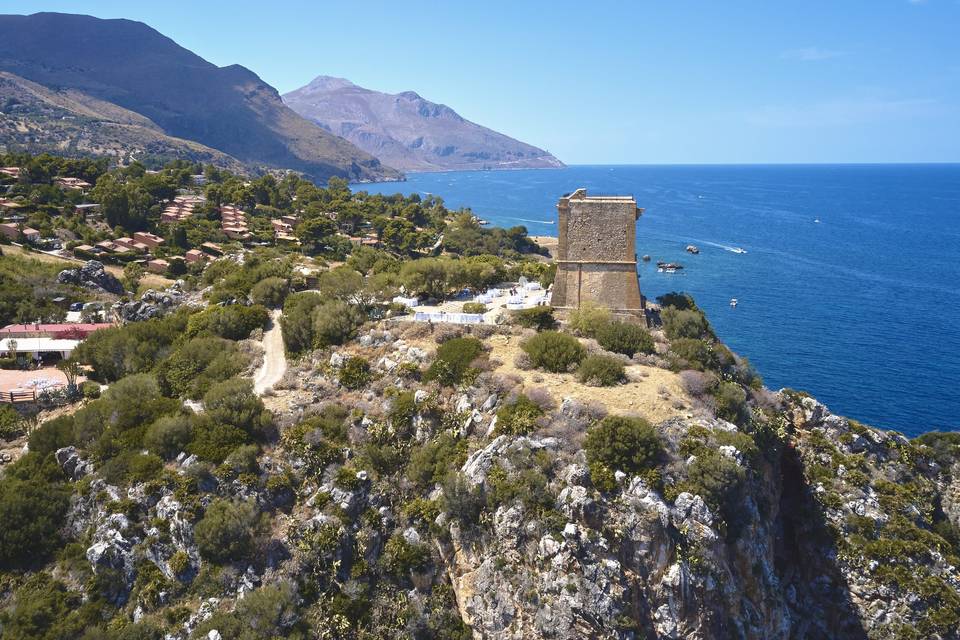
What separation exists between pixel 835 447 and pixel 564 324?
16.1 meters

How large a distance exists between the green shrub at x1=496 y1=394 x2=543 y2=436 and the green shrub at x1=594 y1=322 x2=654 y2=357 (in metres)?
7.33

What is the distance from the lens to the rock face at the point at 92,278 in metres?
50.7

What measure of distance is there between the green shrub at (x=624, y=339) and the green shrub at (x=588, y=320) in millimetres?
616

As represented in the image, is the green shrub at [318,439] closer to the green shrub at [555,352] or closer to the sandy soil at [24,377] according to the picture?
the green shrub at [555,352]

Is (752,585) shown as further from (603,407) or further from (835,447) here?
(835,447)

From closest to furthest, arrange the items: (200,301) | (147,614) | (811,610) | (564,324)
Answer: (147,614), (811,610), (564,324), (200,301)

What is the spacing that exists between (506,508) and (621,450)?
4922 millimetres

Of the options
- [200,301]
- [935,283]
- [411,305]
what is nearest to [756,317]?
[935,283]

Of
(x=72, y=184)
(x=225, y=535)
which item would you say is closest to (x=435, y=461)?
(x=225, y=535)

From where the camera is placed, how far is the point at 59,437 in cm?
2853

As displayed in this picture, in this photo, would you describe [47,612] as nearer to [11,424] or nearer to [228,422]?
[228,422]

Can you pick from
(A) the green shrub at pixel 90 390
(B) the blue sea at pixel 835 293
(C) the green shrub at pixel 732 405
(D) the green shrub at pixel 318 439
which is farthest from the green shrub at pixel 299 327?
(B) the blue sea at pixel 835 293

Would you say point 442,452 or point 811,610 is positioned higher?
point 442,452

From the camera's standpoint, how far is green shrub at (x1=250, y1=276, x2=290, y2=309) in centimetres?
4212
